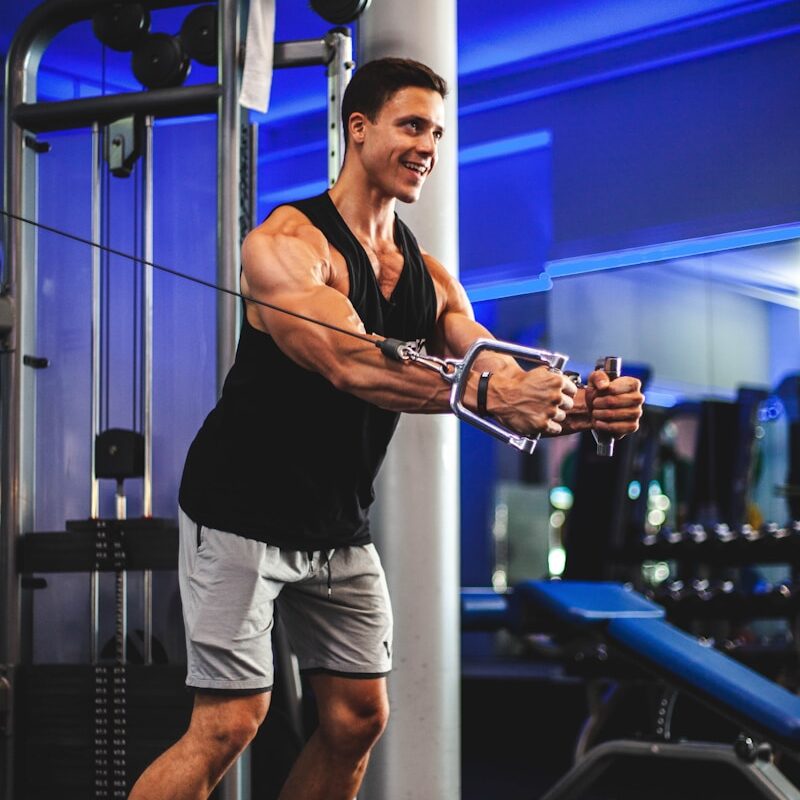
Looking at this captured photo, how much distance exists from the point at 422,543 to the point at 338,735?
0.81 m

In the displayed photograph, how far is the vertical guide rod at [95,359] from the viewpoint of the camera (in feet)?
9.23

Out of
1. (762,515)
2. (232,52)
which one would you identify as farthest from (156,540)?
(762,515)

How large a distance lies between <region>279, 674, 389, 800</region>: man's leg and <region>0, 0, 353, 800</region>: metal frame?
0.90m

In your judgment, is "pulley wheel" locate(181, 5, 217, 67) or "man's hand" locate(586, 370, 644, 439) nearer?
"man's hand" locate(586, 370, 644, 439)

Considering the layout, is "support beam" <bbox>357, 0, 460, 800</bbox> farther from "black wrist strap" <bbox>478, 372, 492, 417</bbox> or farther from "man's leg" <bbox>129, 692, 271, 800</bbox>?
"black wrist strap" <bbox>478, 372, 492, 417</bbox>

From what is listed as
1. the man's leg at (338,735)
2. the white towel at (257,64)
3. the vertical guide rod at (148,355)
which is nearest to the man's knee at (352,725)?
the man's leg at (338,735)

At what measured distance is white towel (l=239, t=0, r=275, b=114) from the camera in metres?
2.75

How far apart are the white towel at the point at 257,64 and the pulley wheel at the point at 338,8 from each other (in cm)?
11

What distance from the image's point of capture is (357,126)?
6.73 ft

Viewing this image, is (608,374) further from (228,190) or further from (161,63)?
(161,63)

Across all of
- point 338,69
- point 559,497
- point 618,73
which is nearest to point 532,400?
point 338,69

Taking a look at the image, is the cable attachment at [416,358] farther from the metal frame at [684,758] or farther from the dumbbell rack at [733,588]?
the dumbbell rack at [733,588]

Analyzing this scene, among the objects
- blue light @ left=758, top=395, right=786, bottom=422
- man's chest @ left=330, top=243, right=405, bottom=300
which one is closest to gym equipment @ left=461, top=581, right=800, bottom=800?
man's chest @ left=330, top=243, right=405, bottom=300

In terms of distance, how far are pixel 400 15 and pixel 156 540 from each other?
4.60 feet
